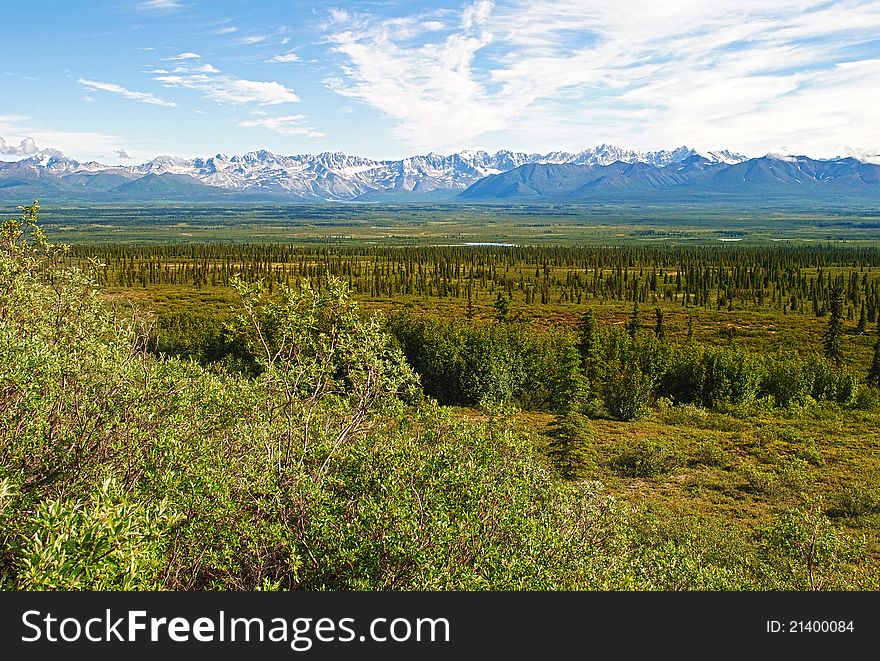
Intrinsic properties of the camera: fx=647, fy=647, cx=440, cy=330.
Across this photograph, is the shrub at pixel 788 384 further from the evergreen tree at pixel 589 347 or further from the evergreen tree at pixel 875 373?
the evergreen tree at pixel 589 347

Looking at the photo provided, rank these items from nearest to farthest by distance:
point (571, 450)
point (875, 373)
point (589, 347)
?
point (571, 450), point (875, 373), point (589, 347)

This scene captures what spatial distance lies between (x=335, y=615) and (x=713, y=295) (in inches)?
4884

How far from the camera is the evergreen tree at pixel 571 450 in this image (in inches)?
1667

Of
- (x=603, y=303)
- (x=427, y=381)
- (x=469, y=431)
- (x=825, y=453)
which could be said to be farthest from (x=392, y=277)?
(x=469, y=431)

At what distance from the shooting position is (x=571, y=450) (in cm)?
4453

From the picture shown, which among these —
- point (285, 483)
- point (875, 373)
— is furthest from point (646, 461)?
point (875, 373)

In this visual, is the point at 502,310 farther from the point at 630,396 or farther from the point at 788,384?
the point at 788,384

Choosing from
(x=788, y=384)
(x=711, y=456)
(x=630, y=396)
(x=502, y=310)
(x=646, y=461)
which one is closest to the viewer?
(x=646, y=461)

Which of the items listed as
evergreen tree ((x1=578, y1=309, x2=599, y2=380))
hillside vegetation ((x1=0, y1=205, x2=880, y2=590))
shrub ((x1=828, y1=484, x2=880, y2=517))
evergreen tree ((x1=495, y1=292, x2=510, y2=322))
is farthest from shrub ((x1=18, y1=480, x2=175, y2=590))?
evergreen tree ((x1=495, y1=292, x2=510, y2=322))

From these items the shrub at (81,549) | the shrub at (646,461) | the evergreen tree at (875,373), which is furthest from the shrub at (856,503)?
the shrub at (81,549)

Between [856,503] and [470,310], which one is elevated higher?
[470,310]

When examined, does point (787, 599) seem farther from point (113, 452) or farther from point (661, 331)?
point (661, 331)

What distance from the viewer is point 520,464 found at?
17828 millimetres

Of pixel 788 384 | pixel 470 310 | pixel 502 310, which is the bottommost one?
pixel 788 384
